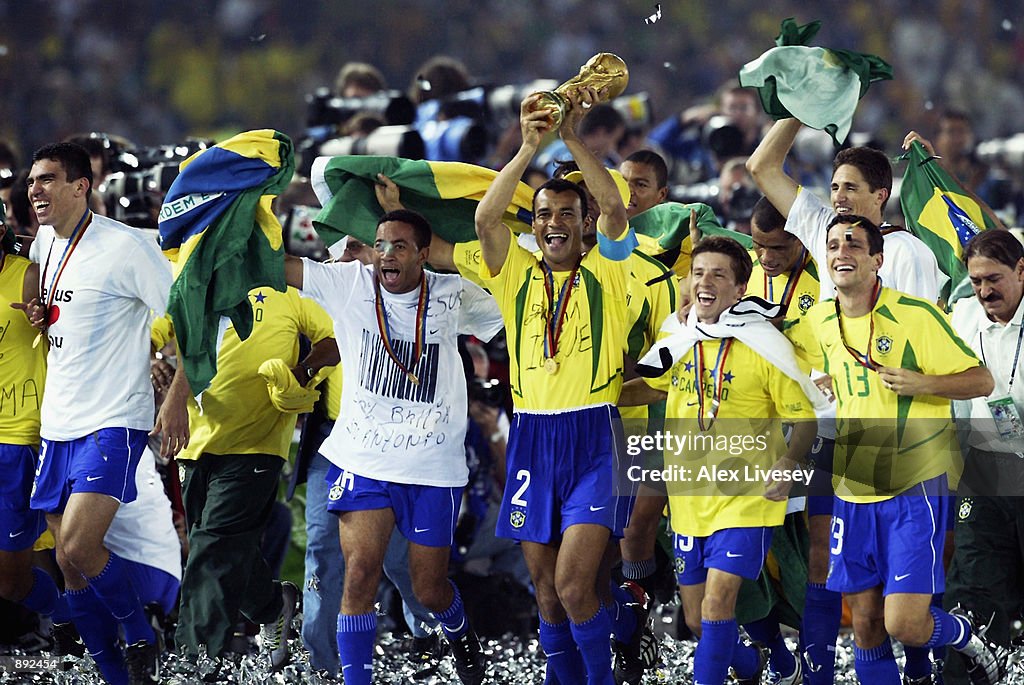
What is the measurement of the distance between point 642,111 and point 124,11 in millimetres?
7245

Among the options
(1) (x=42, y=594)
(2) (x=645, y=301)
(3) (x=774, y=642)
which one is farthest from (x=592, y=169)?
(1) (x=42, y=594)

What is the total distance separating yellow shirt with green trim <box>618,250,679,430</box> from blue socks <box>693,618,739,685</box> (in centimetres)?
98

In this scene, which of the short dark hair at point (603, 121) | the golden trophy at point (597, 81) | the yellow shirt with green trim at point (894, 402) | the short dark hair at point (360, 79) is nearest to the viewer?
the yellow shirt with green trim at point (894, 402)

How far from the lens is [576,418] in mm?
5762

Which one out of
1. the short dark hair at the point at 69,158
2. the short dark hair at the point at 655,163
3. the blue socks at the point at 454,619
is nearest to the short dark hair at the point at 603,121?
the short dark hair at the point at 655,163

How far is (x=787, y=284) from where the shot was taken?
6.33 metres

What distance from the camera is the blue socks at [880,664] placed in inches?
220

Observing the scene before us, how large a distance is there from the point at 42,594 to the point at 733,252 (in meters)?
3.33

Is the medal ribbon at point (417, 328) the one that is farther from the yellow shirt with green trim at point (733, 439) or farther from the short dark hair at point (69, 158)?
the short dark hair at point (69, 158)

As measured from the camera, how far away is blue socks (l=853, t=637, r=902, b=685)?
18.3 ft

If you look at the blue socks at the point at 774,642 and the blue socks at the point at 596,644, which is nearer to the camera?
the blue socks at the point at 596,644

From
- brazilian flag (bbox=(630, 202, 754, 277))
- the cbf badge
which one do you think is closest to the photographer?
brazilian flag (bbox=(630, 202, 754, 277))

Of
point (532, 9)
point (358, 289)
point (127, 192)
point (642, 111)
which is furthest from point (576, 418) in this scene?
point (532, 9)

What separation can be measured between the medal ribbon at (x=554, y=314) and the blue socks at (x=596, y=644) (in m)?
0.97
